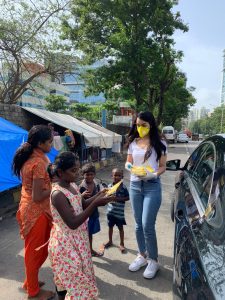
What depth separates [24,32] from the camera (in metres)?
13.2

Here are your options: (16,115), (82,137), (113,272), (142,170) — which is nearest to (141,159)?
(142,170)

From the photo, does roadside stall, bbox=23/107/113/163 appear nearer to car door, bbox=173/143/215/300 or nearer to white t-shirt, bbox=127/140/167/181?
white t-shirt, bbox=127/140/167/181

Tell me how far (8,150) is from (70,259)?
12.2 feet

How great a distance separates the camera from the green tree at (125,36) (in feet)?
55.4

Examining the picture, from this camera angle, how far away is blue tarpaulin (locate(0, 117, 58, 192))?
16.6 feet

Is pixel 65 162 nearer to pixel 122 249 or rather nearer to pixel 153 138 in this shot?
pixel 153 138

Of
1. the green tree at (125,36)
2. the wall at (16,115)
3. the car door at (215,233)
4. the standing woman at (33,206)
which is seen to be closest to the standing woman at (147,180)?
the car door at (215,233)

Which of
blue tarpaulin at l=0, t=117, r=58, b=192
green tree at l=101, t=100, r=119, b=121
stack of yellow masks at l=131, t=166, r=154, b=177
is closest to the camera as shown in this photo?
stack of yellow masks at l=131, t=166, r=154, b=177

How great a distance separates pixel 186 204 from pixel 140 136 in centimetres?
106

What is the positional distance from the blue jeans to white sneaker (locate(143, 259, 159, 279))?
0.20ft

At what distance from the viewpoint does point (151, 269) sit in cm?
353

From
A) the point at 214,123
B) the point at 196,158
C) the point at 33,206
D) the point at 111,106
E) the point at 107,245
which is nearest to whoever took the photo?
the point at 33,206

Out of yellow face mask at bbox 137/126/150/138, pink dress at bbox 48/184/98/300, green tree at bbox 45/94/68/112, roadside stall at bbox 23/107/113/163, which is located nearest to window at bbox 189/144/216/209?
yellow face mask at bbox 137/126/150/138

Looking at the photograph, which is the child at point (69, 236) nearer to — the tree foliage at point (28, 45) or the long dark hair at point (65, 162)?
the long dark hair at point (65, 162)
